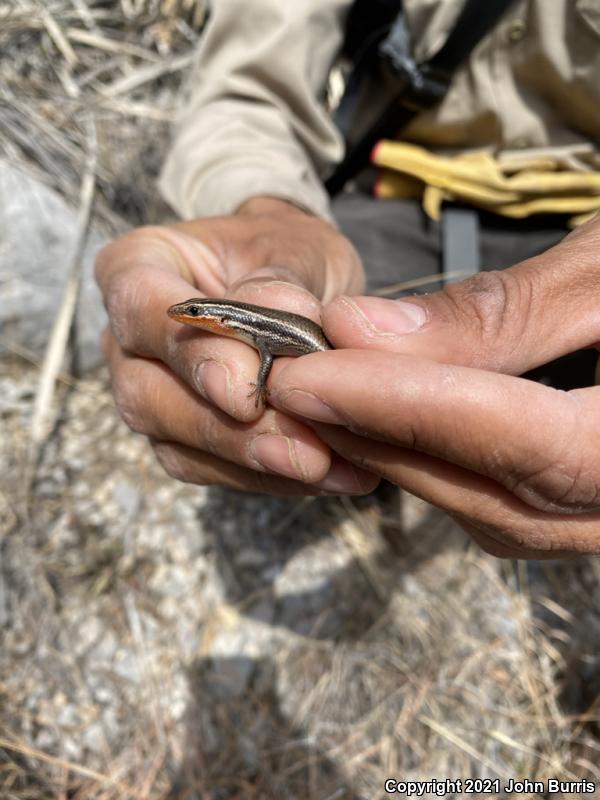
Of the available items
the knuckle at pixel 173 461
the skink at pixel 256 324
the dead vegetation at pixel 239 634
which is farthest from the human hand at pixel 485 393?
the dead vegetation at pixel 239 634

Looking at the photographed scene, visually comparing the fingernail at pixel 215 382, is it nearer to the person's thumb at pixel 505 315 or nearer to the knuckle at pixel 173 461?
the person's thumb at pixel 505 315

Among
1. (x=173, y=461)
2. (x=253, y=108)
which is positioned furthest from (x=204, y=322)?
(x=253, y=108)

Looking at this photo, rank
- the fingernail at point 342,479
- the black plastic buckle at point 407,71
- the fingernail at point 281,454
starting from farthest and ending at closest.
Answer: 1. the black plastic buckle at point 407,71
2. the fingernail at point 342,479
3. the fingernail at point 281,454

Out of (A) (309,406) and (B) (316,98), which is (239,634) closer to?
(A) (309,406)

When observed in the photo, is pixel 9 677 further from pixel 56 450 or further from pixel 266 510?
pixel 266 510

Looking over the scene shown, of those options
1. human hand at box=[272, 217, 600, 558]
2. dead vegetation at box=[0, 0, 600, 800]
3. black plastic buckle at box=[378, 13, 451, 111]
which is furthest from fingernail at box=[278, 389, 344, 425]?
black plastic buckle at box=[378, 13, 451, 111]

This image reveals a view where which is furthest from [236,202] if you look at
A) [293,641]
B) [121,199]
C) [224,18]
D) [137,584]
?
[293,641]

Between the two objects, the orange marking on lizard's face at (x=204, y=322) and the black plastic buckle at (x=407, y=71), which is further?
the black plastic buckle at (x=407, y=71)
